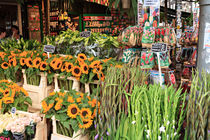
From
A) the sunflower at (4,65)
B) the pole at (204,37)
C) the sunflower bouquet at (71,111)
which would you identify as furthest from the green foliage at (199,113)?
the sunflower at (4,65)

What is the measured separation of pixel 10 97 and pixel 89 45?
1.09 meters

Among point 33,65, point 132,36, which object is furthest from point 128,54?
point 33,65

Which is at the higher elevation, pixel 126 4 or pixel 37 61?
pixel 126 4

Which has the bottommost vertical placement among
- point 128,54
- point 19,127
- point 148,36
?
point 19,127

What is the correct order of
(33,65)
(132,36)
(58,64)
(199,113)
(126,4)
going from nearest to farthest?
1. (199,113)
2. (126,4)
3. (58,64)
4. (33,65)
5. (132,36)

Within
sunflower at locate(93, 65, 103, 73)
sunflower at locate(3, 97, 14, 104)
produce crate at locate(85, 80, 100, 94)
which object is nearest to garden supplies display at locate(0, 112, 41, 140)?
sunflower at locate(3, 97, 14, 104)

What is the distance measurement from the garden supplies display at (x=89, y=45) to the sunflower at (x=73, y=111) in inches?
38.6

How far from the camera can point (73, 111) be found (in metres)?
1.72

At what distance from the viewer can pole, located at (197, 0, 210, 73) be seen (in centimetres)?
157

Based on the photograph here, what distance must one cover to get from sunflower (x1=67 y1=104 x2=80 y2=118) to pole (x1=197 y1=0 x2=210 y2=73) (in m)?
1.03

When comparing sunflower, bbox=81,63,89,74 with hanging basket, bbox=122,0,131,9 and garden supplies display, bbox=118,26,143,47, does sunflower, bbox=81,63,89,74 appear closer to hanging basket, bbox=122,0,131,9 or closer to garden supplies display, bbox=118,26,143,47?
hanging basket, bbox=122,0,131,9

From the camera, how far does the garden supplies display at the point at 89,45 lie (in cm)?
261

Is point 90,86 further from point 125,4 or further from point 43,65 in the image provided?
point 125,4

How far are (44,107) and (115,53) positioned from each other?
1229mm
